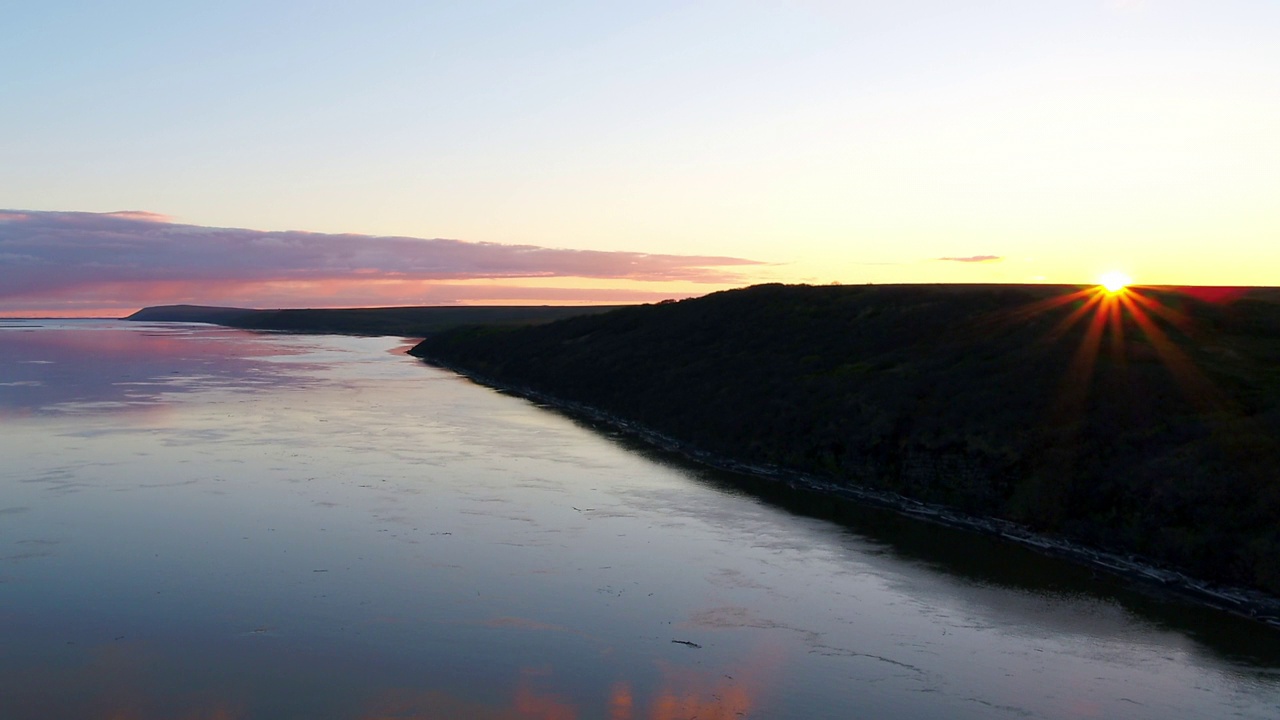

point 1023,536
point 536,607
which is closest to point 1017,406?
point 1023,536

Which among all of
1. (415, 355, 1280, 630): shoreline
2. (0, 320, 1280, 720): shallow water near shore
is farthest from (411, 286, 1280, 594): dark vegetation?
(0, 320, 1280, 720): shallow water near shore

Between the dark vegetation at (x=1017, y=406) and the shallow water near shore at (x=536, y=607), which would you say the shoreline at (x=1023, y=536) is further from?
the shallow water near shore at (x=536, y=607)

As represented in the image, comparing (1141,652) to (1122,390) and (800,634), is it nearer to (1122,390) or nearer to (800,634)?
(800,634)

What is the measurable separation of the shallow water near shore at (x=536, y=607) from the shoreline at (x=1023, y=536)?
0.56 m

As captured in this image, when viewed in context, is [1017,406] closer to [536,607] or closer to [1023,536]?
[1023,536]

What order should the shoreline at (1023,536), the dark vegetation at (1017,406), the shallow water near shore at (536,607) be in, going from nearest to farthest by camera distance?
the shallow water near shore at (536,607)
the shoreline at (1023,536)
the dark vegetation at (1017,406)

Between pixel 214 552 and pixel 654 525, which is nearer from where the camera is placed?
pixel 214 552

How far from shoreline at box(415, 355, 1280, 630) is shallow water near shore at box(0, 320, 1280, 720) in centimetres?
56

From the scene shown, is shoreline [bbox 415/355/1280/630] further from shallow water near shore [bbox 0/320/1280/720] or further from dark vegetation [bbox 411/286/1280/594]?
shallow water near shore [bbox 0/320/1280/720]

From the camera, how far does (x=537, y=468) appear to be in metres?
32.8

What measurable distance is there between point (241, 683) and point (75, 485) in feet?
54.6

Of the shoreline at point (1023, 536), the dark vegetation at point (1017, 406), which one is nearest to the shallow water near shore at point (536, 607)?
the shoreline at point (1023, 536)

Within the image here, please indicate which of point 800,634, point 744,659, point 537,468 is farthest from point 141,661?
point 537,468

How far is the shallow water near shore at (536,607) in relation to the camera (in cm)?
1385
